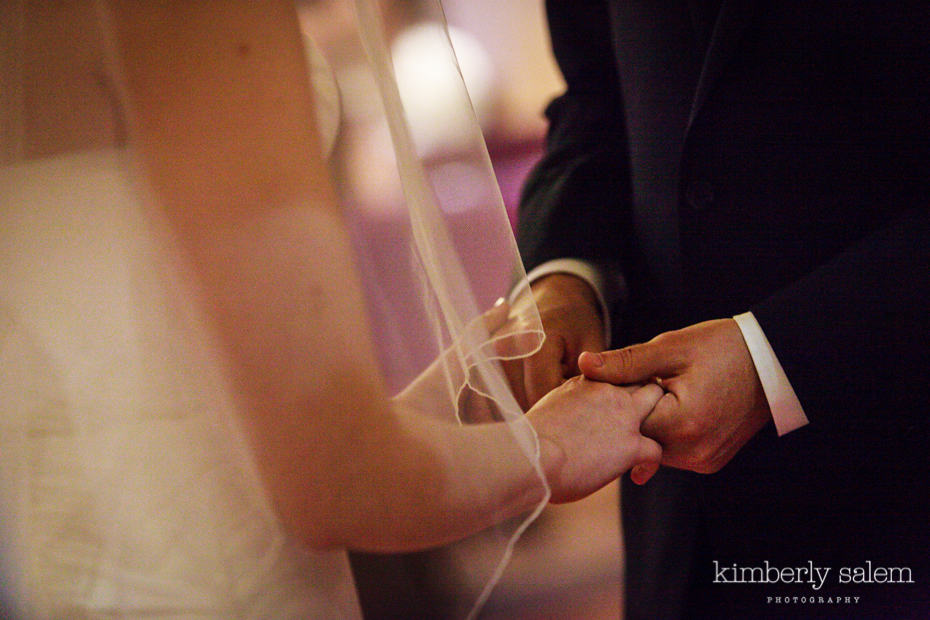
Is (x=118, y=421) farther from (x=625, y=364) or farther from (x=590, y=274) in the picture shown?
(x=590, y=274)

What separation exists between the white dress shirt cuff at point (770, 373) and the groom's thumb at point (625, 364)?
0.26 feet

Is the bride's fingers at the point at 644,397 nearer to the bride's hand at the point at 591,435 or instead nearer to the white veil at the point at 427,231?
the bride's hand at the point at 591,435

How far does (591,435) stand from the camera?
62cm

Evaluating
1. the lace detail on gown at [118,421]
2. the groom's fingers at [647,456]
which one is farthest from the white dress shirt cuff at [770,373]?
the lace detail on gown at [118,421]

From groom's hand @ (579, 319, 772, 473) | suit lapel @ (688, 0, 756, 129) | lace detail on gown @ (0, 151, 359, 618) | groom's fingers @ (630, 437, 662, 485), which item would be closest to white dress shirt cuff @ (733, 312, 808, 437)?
groom's hand @ (579, 319, 772, 473)

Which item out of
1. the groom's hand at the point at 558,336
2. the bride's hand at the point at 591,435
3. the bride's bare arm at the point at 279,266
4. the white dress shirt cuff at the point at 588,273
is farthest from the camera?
the white dress shirt cuff at the point at 588,273

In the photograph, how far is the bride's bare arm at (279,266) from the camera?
43cm

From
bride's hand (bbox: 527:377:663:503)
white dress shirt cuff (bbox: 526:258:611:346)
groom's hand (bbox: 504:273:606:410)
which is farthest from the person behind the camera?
white dress shirt cuff (bbox: 526:258:611:346)

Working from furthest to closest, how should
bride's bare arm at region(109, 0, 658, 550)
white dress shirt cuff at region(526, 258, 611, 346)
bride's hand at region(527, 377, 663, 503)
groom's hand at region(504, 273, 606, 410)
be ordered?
white dress shirt cuff at region(526, 258, 611, 346), groom's hand at region(504, 273, 606, 410), bride's hand at region(527, 377, 663, 503), bride's bare arm at region(109, 0, 658, 550)

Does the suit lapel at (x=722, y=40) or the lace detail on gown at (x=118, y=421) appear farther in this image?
the suit lapel at (x=722, y=40)

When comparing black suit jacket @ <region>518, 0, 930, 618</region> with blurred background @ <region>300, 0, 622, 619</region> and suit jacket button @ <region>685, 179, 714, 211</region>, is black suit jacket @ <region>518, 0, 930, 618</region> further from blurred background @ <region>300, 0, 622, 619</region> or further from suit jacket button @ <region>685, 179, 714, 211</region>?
blurred background @ <region>300, 0, 622, 619</region>

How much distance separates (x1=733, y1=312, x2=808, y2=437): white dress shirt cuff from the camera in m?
0.67

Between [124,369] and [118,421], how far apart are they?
4 cm

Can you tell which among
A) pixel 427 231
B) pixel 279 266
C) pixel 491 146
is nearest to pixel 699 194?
pixel 427 231
